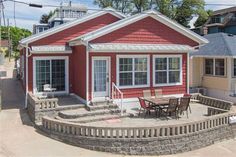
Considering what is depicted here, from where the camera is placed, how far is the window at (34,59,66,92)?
56.2 feet

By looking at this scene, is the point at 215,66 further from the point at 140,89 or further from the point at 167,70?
the point at 140,89

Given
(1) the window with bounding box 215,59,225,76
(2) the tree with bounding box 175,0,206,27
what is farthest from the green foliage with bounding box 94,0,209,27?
(1) the window with bounding box 215,59,225,76

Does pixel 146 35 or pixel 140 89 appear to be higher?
pixel 146 35

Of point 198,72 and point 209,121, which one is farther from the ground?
point 198,72

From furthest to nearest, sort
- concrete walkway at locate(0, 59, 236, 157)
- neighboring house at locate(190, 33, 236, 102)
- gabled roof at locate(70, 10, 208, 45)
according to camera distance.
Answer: neighboring house at locate(190, 33, 236, 102) → gabled roof at locate(70, 10, 208, 45) → concrete walkway at locate(0, 59, 236, 157)

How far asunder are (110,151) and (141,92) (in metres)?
5.98

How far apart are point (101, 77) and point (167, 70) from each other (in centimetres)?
404

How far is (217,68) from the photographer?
2125cm

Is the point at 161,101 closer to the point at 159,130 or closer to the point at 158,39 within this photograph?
the point at 159,130

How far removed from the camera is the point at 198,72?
75.1 feet

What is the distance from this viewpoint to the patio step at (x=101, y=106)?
1429 centimetres

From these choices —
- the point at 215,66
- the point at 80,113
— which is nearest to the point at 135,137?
the point at 80,113

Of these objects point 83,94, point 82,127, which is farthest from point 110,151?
point 83,94

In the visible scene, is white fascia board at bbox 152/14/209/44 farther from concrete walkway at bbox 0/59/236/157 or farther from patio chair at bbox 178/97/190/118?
concrete walkway at bbox 0/59/236/157
